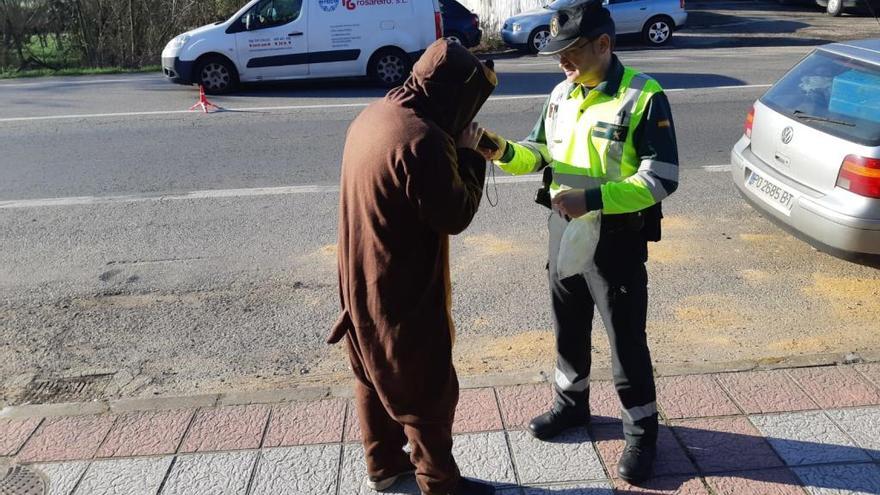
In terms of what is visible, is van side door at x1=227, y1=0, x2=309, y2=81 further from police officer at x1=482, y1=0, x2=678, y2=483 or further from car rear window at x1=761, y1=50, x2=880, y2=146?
police officer at x1=482, y1=0, x2=678, y2=483

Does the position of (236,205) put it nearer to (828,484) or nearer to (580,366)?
(580,366)

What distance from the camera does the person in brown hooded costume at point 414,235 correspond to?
8.02 feet

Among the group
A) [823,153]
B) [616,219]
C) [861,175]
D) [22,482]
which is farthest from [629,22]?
[22,482]

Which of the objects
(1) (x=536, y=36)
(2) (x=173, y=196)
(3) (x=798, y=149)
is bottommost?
(2) (x=173, y=196)

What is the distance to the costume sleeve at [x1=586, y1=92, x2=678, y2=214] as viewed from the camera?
2826mm

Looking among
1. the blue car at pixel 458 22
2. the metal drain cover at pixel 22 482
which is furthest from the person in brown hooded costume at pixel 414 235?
the blue car at pixel 458 22

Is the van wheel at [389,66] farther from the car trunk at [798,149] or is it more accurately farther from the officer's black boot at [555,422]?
the officer's black boot at [555,422]

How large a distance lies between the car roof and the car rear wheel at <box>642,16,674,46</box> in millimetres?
13768

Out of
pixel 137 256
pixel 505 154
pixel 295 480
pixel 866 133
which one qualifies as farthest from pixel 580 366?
pixel 137 256

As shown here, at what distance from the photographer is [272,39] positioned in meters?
13.1

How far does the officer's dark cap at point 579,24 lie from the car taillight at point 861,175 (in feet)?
8.39

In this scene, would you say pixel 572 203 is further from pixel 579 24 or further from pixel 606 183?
pixel 579 24

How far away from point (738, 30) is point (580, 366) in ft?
66.7

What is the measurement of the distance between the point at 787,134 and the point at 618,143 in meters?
2.92
